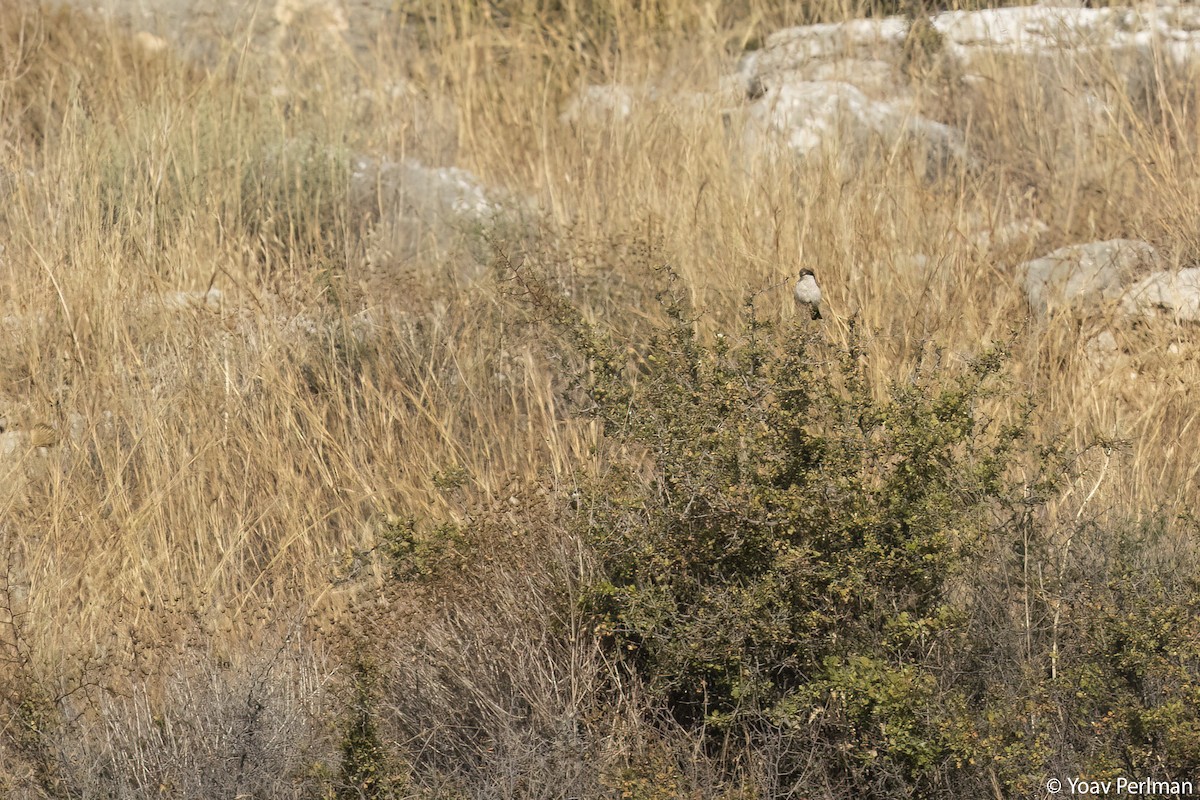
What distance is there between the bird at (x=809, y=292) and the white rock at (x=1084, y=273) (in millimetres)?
908

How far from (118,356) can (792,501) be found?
92.9 inches

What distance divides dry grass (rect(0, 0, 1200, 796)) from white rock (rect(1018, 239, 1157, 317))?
95mm

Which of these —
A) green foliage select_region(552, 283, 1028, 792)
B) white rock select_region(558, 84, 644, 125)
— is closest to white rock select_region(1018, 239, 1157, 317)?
green foliage select_region(552, 283, 1028, 792)

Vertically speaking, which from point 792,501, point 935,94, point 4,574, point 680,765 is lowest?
point 680,765

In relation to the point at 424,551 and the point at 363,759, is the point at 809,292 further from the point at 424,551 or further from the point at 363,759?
the point at 363,759

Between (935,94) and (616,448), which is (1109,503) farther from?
(935,94)

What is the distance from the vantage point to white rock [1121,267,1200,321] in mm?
4406

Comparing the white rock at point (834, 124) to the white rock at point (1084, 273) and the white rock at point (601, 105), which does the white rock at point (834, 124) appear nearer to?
the white rock at point (601, 105)

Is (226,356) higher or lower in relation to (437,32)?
lower

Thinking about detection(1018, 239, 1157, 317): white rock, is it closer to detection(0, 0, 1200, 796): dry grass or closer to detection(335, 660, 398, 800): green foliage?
detection(0, 0, 1200, 796): dry grass

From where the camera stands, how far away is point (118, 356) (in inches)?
161

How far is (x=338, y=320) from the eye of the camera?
441 cm

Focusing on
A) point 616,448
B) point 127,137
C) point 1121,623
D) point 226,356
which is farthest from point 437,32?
point 1121,623

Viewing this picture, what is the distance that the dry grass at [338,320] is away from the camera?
10.6 ft
